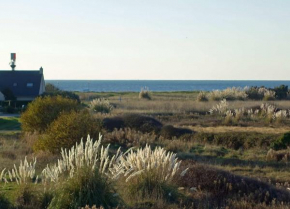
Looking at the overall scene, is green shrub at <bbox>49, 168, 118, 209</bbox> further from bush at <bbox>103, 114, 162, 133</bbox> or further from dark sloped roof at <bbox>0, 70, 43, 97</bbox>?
dark sloped roof at <bbox>0, 70, 43, 97</bbox>

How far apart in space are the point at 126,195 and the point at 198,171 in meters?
2.96

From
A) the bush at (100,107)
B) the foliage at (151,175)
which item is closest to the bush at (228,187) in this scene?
the foliage at (151,175)

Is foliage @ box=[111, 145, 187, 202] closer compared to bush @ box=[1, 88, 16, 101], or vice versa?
foliage @ box=[111, 145, 187, 202]

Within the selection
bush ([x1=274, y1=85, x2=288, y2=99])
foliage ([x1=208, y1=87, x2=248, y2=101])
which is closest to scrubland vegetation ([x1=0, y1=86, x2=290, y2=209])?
foliage ([x1=208, y1=87, x2=248, y2=101])

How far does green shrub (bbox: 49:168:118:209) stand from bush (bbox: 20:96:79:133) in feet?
50.1

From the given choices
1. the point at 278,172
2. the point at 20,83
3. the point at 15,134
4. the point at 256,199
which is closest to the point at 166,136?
the point at 15,134

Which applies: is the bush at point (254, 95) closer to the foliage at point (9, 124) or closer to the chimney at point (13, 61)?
the chimney at point (13, 61)

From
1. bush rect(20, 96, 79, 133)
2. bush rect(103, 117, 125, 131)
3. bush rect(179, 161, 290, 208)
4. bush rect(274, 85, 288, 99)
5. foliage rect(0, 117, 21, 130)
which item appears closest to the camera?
bush rect(179, 161, 290, 208)

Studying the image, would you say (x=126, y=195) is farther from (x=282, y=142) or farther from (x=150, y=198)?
(x=282, y=142)

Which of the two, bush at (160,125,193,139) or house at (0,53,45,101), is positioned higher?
house at (0,53,45,101)

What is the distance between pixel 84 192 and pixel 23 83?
5089 centimetres

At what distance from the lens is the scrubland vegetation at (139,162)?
10.5 metres

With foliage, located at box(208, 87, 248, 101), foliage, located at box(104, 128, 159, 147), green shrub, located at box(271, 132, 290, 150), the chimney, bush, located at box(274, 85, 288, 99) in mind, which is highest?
the chimney

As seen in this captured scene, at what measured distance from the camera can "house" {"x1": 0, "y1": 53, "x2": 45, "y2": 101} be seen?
5850 centimetres
